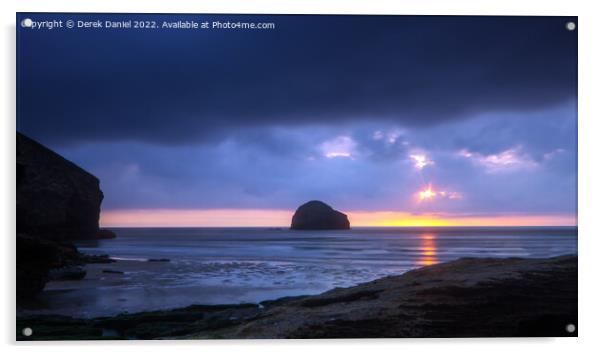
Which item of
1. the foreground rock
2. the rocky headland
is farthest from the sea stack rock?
the rocky headland

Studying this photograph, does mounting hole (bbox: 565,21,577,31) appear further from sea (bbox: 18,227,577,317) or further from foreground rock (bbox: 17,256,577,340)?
foreground rock (bbox: 17,256,577,340)

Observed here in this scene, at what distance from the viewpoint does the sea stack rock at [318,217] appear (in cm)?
543

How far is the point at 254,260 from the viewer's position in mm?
5707

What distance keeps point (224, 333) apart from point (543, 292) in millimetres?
3418

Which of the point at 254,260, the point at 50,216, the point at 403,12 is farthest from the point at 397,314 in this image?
the point at 50,216

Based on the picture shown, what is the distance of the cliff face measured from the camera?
16.5 ft

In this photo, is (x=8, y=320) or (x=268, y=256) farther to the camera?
(x=268, y=256)

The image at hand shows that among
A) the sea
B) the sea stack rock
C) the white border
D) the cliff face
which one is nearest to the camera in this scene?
the white border

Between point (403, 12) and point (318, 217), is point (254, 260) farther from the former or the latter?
point (403, 12)

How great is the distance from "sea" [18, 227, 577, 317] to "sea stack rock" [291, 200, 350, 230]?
0.08 metres

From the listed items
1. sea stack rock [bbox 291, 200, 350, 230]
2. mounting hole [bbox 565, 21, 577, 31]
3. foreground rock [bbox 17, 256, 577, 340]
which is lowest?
foreground rock [bbox 17, 256, 577, 340]

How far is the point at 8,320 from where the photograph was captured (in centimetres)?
490
